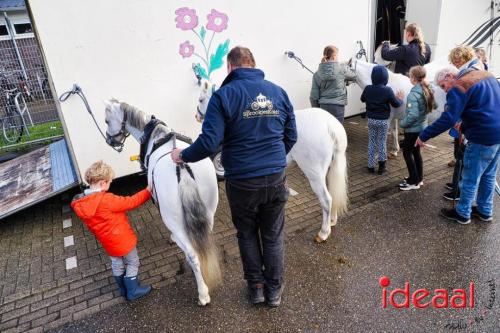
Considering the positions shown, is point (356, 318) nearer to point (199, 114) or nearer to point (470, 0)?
point (199, 114)

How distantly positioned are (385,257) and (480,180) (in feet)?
4.77

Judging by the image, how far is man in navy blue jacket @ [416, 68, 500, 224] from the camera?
333 cm

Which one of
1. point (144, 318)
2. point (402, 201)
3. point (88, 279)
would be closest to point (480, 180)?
point (402, 201)

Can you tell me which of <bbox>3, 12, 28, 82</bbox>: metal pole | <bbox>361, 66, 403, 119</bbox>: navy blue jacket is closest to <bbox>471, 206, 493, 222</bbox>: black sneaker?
<bbox>361, 66, 403, 119</bbox>: navy blue jacket

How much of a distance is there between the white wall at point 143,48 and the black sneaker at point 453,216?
3081 mm

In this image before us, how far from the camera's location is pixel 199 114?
494cm

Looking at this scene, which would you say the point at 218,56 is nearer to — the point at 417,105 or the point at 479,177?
the point at 417,105

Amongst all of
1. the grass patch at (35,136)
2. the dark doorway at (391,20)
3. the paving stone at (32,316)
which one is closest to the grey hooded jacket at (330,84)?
the dark doorway at (391,20)

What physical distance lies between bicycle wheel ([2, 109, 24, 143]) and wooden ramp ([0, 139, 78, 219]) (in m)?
2.06

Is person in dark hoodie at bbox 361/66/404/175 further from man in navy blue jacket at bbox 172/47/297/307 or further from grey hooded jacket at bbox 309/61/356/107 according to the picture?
man in navy blue jacket at bbox 172/47/297/307

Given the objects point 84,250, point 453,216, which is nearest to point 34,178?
point 84,250

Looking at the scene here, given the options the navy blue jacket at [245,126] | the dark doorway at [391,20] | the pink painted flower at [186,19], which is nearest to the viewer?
the navy blue jacket at [245,126]

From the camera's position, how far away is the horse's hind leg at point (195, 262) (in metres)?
2.95

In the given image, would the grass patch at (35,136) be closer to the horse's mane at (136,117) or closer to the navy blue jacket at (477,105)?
the horse's mane at (136,117)
